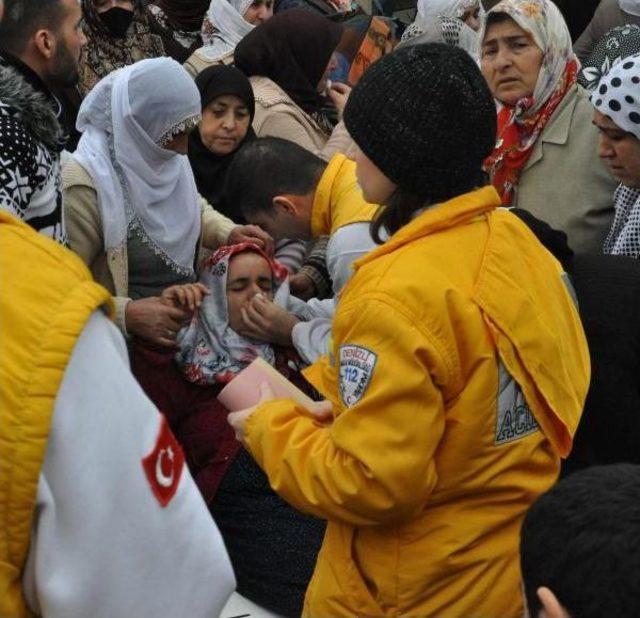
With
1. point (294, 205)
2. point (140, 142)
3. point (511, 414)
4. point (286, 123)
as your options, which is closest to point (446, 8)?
point (286, 123)

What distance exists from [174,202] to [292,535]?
3.99 ft

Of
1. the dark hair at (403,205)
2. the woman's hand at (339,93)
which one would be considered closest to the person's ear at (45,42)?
the dark hair at (403,205)

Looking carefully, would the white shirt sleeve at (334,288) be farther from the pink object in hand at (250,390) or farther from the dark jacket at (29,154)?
the dark jacket at (29,154)

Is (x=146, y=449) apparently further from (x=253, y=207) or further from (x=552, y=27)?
(x=552, y=27)

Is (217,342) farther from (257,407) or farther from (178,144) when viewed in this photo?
(257,407)

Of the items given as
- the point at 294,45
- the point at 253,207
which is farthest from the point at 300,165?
the point at 294,45

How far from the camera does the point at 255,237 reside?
11.6ft

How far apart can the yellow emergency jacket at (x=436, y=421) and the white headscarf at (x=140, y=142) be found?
4.77 feet

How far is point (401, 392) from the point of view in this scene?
1.91 m

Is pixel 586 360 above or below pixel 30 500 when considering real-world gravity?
below

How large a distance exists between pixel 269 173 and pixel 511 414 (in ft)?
4.94

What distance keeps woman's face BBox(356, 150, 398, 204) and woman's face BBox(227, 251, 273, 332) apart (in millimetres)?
1313

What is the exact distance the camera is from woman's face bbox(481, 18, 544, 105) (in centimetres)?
407

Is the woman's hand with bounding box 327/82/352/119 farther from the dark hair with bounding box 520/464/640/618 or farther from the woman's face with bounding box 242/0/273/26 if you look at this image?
the dark hair with bounding box 520/464/640/618
